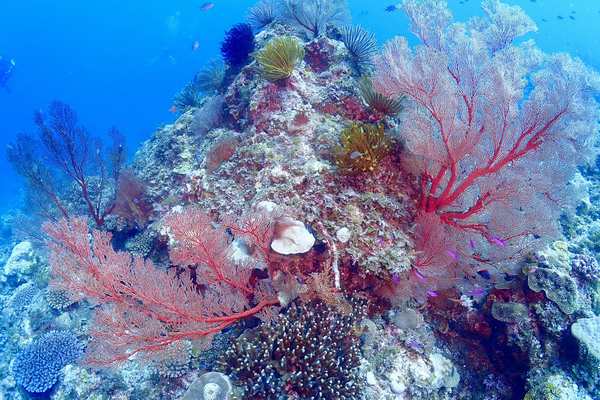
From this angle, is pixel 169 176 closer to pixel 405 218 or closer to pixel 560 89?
pixel 405 218

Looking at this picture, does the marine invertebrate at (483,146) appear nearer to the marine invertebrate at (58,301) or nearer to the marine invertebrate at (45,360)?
the marine invertebrate at (45,360)

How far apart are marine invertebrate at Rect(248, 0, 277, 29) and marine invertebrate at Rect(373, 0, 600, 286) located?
5.97 m

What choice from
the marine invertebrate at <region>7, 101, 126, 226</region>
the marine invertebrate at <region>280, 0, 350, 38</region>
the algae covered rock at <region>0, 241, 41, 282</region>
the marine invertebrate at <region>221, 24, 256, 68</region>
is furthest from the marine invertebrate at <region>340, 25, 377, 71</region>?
the algae covered rock at <region>0, 241, 41, 282</region>

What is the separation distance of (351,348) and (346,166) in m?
2.45

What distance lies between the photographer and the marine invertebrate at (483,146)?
4.64m

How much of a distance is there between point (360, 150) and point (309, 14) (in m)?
5.99

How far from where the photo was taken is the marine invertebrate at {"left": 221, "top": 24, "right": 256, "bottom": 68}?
868 centimetres

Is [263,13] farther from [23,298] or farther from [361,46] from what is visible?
[23,298]

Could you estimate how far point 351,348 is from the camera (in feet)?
15.0

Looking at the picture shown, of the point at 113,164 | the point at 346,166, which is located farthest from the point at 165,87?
the point at 346,166

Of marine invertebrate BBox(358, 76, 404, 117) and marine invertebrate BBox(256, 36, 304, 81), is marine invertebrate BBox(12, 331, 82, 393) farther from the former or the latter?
marine invertebrate BBox(358, 76, 404, 117)

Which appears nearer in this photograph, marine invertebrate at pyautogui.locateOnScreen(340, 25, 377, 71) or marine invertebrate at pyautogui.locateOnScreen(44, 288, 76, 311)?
marine invertebrate at pyautogui.locateOnScreen(340, 25, 377, 71)

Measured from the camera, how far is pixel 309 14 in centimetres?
933

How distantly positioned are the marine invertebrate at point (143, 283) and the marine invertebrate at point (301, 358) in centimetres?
57
